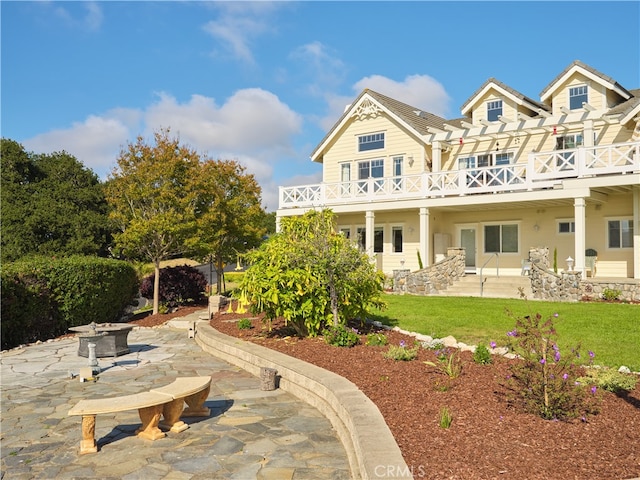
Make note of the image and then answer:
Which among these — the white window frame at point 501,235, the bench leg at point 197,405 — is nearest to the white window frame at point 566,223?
the white window frame at point 501,235

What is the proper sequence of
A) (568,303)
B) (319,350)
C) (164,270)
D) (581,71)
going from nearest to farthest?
1. (319,350)
2. (568,303)
3. (164,270)
4. (581,71)

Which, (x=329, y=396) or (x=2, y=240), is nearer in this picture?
(x=329, y=396)

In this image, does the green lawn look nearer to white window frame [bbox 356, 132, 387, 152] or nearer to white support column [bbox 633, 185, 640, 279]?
white support column [bbox 633, 185, 640, 279]

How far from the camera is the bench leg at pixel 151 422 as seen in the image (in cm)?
542

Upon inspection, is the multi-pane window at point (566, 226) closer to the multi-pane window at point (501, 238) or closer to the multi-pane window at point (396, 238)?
the multi-pane window at point (501, 238)

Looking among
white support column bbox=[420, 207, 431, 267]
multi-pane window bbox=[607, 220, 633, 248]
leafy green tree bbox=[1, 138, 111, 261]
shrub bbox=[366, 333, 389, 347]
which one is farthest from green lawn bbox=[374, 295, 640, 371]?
leafy green tree bbox=[1, 138, 111, 261]

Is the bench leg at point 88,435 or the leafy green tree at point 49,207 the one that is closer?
the bench leg at point 88,435

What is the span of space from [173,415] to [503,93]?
833 inches

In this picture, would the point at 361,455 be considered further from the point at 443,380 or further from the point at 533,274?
the point at 533,274

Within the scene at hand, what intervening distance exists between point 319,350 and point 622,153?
14.2m

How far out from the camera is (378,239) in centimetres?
2494

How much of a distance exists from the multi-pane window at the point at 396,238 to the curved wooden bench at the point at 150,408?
18.9 meters

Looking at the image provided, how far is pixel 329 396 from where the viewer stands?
617 cm

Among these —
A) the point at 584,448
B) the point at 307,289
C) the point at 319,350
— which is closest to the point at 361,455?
the point at 584,448
